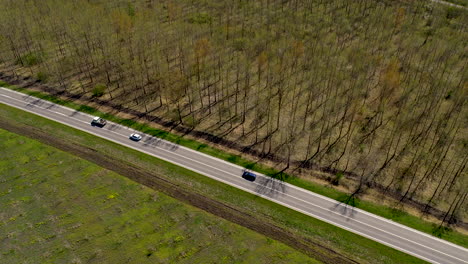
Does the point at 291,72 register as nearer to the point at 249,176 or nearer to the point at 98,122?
the point at 249,176

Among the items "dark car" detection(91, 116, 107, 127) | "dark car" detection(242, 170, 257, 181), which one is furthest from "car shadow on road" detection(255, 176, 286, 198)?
"dark car" detection(91, 116, 107, 127)

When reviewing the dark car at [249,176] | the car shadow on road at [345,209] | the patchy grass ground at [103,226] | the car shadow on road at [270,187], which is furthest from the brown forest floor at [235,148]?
the patchy grass ground at [103,226]

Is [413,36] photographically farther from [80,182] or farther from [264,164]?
[80,182]

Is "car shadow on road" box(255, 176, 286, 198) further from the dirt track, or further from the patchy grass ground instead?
the patchy grass ground

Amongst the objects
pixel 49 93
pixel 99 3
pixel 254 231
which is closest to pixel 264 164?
pixel 254 231

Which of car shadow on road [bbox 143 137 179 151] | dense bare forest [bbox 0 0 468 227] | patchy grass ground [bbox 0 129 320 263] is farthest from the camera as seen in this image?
car shadow on road [bbox 143 137 179 151]

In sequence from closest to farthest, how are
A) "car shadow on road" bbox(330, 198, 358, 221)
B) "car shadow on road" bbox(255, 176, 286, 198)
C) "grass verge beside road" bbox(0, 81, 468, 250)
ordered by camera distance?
"grass verge beside road" bbox(0, 81, 468, 250) < "car shadow on road" bbox(330, 198, 358, 221) < "car shadow on road" bbox(255, 176, 286, 198)
